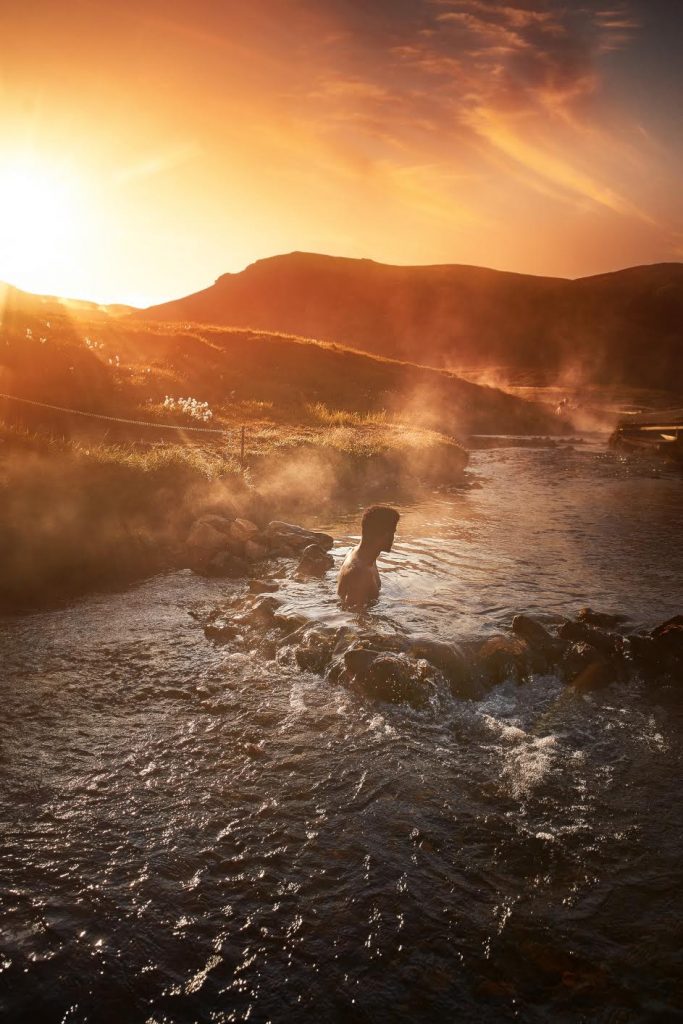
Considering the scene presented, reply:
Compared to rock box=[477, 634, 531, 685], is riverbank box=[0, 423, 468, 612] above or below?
above

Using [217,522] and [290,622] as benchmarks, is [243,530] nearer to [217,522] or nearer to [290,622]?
[217,522]

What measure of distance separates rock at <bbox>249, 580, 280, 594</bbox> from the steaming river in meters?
2.14

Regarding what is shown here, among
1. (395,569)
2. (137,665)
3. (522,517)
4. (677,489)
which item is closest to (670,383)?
(677,489)

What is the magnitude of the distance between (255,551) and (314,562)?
1.67m

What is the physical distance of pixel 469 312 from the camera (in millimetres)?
139000

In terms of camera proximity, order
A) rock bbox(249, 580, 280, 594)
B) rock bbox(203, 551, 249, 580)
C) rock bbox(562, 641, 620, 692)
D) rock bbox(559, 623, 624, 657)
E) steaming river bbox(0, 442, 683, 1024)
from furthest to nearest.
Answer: rock bbox(203, 551, 249, 580) < rock bbox(249, 580, 280, 594) < rock bbox(559, 623, 624, 657) < rock bbox(562, 641, 620, 692) < steaming river bbox(0, 442, 683, 1024)

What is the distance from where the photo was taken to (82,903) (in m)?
5.29

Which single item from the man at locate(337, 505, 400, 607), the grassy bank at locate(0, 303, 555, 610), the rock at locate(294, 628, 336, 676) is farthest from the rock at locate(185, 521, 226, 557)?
the rock at locate(294, 628, 336, 676)

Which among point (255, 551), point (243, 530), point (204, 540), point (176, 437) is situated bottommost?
point (255, 551)

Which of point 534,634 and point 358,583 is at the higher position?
point 358,583

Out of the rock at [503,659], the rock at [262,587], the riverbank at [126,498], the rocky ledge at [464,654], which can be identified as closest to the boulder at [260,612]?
the rocky ledge at [464,654]

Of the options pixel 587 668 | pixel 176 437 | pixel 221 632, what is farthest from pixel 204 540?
pixel 176 437

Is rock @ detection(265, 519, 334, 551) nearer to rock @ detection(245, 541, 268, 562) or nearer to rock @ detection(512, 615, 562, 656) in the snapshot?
rock @ detection(245, 541, 268, 562)

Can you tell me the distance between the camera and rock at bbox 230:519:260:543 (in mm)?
14891
